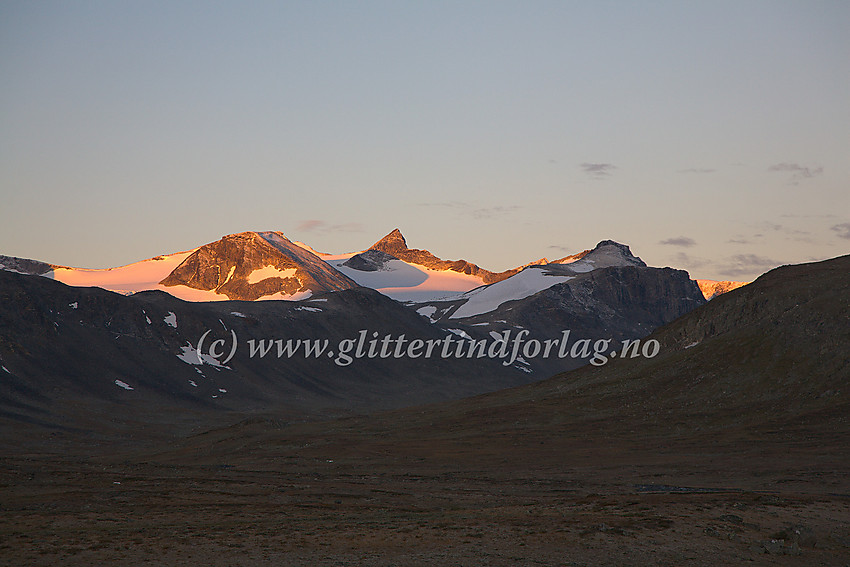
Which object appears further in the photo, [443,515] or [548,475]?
[548,475]

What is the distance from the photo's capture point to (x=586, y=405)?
125m

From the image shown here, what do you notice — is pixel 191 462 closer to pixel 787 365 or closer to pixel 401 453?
pixel 401 453

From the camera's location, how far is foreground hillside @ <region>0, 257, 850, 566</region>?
3872 centimetres

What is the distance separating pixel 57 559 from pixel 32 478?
32.2 m

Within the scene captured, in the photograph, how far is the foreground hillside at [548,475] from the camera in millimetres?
38719

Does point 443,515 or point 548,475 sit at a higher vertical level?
point 443,515

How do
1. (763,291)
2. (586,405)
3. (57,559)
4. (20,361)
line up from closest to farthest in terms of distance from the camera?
(57,559) < (586,405) < (763,291) < (20,361)

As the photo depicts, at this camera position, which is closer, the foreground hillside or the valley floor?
the valley floor

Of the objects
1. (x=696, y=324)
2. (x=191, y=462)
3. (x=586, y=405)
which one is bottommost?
(x=191, y=462)

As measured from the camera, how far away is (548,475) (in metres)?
79.0

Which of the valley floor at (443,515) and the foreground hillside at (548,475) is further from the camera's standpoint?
the foreground hillside at (548,475)

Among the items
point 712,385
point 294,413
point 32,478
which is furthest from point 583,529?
point 294,413

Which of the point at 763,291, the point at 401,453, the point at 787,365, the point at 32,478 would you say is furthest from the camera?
the point at 763,291

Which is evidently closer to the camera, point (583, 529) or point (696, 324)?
point (583, 529)
